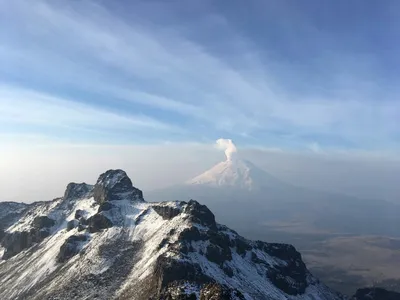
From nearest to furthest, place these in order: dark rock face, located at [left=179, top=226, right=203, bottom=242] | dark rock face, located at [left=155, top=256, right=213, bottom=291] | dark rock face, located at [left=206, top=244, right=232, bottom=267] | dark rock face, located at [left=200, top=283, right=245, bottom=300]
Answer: dark rock face, located at [left=200, top=283, right=245, bottom=300] < dark rock face, located at [left=155, top=256, right=213, bottom=291] < dark rock face, located at [left=206, top=244, right=232, bottom=267] < dark rock face, located at [left=179, top=226, right=203, bottom=242]

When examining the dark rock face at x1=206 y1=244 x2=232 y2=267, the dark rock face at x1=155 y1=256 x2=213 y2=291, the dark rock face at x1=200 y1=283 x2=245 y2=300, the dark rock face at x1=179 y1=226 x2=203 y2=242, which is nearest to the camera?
the dark rock face at x1=200 y1=283 x2=245 y2=300

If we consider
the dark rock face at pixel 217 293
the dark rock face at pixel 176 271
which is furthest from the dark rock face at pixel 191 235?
the dark rock face at pixel 217 293

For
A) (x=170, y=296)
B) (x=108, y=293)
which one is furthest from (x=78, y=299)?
(x=170, y=296)

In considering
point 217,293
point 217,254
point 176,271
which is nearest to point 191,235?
point 217,254

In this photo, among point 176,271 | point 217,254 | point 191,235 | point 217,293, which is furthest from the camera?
point 191,235

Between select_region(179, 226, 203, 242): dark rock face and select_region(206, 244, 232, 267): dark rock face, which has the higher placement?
select_region(179, 226, 203, 242): dark rock face

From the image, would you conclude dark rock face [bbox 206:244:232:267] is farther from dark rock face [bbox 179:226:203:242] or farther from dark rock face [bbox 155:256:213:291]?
dark rock face [bbox 155:256:213:291]

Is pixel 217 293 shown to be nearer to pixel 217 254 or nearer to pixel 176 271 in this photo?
pixel 176 271

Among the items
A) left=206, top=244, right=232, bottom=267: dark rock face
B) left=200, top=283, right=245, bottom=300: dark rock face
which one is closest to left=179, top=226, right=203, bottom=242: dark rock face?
left=206, top=244, right=232, bottom=267: dark rock face

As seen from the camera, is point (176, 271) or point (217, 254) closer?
point (176, 271)

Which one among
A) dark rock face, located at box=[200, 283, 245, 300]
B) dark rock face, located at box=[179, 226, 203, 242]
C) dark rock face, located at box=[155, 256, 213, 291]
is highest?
dark rock face, located at box=[200, 283, 245, 300]

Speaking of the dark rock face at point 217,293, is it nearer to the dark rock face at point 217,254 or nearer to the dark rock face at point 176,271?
the dark rock face at point 176,271
